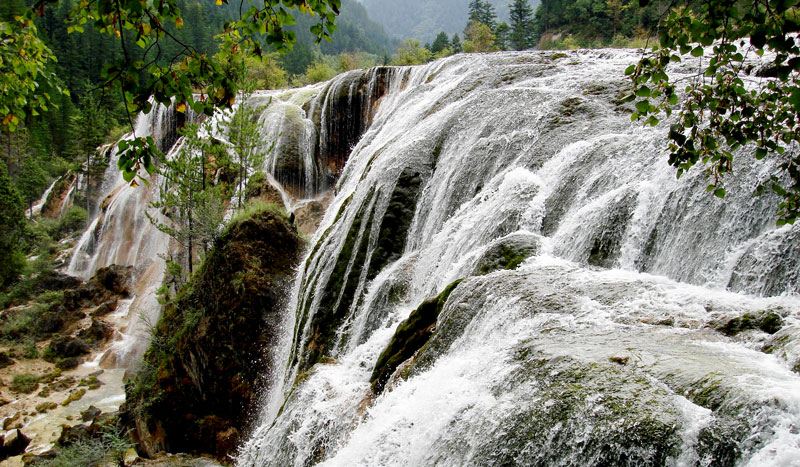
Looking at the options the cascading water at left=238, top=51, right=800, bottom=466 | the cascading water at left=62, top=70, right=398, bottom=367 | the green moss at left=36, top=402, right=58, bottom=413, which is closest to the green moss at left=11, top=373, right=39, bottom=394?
the green moss at left=36, top=402, right=58, bottom=413

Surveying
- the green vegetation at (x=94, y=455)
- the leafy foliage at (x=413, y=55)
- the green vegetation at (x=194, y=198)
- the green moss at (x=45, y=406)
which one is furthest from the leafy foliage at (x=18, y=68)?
the leafy foliage at (x=413, y=55)

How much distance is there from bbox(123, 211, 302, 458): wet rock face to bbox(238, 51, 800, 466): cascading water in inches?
43.9

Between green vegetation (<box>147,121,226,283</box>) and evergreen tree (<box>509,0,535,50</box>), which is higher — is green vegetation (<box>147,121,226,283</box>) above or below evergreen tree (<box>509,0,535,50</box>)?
below

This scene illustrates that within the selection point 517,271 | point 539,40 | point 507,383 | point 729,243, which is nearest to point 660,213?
point 729,243

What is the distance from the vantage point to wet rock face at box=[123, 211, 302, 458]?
39.7 ft

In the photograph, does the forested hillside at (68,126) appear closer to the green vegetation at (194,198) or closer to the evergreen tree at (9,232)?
the evergreen tree at (9,232)

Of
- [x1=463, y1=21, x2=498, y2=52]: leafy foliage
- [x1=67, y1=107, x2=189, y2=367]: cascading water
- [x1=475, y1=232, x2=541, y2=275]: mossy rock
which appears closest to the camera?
[x1=475, y1=232, x2=541, y2=275]: mossy rock

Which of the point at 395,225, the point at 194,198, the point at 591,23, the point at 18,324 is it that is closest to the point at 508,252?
the point at 395,225

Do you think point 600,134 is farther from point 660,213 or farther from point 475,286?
point 475,286

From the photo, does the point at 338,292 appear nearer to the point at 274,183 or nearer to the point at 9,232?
the point at 274,183

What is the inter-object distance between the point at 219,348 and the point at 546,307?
10.5m

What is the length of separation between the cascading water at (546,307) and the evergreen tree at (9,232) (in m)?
26.9

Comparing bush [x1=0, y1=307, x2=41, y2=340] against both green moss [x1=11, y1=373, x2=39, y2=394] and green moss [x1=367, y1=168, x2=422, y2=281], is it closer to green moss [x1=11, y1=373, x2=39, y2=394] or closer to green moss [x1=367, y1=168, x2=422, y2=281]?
green moss [x1=11, y1=373, x2=39, y2=394]

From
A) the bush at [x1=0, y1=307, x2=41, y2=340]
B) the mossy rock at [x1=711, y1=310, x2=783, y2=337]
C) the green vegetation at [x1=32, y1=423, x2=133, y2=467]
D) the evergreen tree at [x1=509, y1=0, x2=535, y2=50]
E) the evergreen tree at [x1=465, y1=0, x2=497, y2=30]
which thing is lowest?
the bush at [x1=0, y1=307, x2=41, y2=340]
